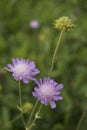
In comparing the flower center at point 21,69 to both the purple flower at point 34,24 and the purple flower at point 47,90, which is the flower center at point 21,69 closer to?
the purple flower at point 47,90

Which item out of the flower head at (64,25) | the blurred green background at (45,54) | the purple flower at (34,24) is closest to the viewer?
the flower head at (64,25)

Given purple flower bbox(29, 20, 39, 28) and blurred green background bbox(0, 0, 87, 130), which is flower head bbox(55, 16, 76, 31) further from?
purple flower bbox(29, 20, 39, 28)

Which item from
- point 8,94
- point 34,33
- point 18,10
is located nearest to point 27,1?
point 18,10

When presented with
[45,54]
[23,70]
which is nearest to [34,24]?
[45,54]

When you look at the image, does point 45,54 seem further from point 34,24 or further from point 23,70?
point 23,70

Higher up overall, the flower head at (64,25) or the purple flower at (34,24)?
the purple flower at (34,24)

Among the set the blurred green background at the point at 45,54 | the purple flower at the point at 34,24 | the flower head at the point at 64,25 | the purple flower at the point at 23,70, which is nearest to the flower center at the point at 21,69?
the purple flower at the point at 23,70

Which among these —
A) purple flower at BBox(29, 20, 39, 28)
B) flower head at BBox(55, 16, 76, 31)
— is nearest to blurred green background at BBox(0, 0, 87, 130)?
purple flower at BBox(29, 20, 39, 28)
